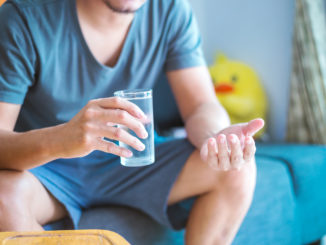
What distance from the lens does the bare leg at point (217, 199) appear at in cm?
108

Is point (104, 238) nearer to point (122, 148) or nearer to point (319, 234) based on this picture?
point (122, 148)

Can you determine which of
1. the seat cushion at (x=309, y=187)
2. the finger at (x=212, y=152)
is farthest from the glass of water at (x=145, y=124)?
the seat cushion at (x=309, y=187)

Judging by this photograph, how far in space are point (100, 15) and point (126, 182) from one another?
0.52 metres

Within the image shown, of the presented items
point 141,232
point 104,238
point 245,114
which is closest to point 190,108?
point 141,232

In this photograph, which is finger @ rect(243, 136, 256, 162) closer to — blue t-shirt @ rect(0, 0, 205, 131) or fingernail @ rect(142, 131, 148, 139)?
fingernail @ rect(142, 131, 148, 139)

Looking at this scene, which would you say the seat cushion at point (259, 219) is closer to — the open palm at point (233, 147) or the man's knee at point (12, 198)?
the man's knee at point (12, 198)

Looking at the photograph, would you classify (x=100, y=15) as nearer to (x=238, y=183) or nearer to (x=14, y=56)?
(x=14, y=56)

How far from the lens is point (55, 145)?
2.87 ft

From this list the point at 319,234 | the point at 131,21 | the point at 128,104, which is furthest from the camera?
the point at 319,234

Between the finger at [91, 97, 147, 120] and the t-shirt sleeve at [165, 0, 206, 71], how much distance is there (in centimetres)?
55

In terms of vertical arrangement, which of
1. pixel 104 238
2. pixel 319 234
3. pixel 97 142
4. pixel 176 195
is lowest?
pixel 319 234

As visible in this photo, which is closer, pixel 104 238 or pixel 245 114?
pixel 104 238

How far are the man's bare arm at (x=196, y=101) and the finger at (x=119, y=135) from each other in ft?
1.19

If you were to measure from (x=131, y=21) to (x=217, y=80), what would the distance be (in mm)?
1400
